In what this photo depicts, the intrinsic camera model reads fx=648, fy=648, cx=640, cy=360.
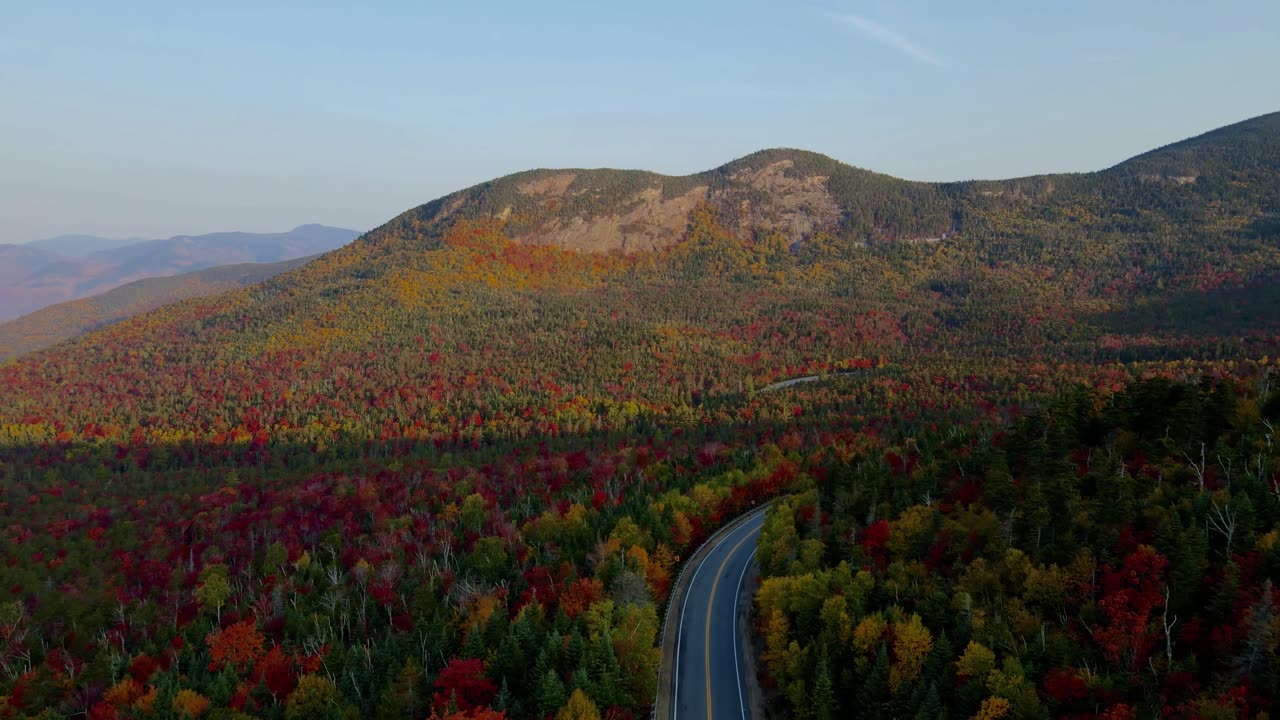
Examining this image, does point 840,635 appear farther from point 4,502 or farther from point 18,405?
point 18,405

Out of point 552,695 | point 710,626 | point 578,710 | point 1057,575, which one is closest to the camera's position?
point 578,710

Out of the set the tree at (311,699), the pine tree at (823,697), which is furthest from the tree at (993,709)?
the tree at (311,699)

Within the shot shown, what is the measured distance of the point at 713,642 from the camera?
57.3 m

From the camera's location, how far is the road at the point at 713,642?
5000cm

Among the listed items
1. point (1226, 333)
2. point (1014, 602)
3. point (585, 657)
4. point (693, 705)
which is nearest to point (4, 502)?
point (585, 657)

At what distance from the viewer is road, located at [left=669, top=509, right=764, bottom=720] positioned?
1969 inches

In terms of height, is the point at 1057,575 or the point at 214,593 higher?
the point at 1057,575

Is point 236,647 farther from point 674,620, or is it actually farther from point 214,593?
point 674,620

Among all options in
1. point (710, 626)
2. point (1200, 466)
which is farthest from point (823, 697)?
point (1200, 466)

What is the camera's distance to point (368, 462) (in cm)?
13062

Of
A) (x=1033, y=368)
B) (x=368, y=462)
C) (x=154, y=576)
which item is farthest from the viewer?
(x=1033, y=368)

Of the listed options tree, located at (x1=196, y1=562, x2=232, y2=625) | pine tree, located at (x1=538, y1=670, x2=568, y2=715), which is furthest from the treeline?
tree, located at (x1=196, y1=562, x2=232, y2=625)

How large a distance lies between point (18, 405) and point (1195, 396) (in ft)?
846

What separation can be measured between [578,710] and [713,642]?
57.9 feet
